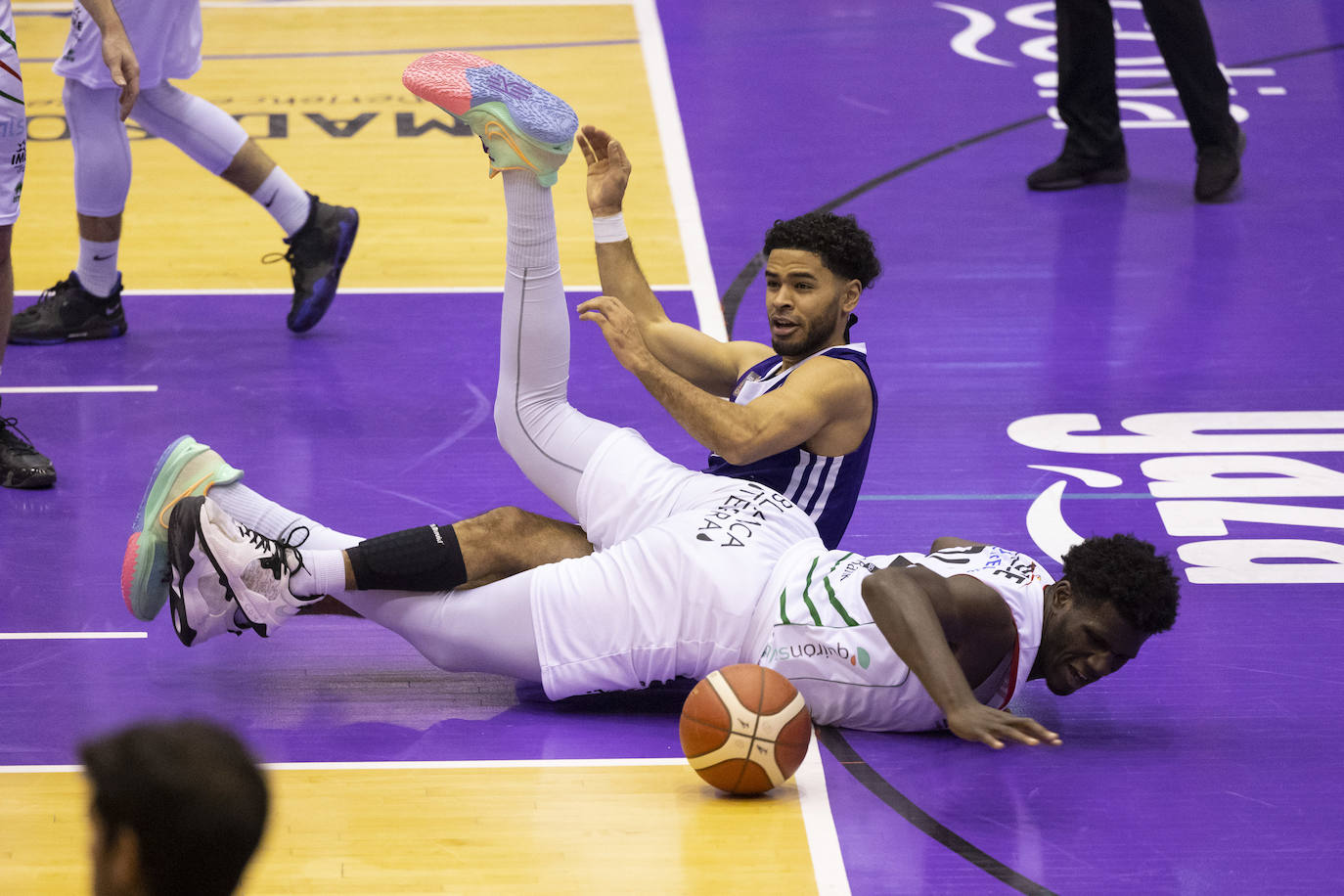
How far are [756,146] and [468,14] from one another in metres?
3.11

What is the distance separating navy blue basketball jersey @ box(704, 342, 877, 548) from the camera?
14.3 feet

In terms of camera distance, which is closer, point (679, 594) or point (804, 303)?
point (679, 594)

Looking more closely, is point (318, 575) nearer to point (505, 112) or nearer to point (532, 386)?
point (532, 386)

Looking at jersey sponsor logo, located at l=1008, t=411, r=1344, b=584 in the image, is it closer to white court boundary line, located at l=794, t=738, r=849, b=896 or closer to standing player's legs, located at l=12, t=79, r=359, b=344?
white court boundary line, located at l=794, t=738, r=849, b=896

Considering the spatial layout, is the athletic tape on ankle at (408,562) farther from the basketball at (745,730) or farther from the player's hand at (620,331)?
the basketball at (745,730)

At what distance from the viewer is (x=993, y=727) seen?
3516mm

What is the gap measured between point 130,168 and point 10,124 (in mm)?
1345

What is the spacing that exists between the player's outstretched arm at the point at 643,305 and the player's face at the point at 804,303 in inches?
11.6

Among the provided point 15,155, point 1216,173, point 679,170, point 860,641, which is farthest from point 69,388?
point 1216,173

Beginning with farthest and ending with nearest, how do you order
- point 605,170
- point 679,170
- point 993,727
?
point 679,170, point 605,170, point 993,727

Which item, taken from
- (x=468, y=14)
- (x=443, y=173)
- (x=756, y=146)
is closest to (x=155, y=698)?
(x=443, y=173)

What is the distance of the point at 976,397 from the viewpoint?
6090 millimetres

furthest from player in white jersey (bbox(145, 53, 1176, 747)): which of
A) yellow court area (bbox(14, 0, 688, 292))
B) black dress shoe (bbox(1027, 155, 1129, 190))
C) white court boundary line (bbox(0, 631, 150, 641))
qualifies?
black dress shoe (bbox(1027, 155, 1129, 190))

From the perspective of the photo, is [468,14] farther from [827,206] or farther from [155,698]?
[155,698]
